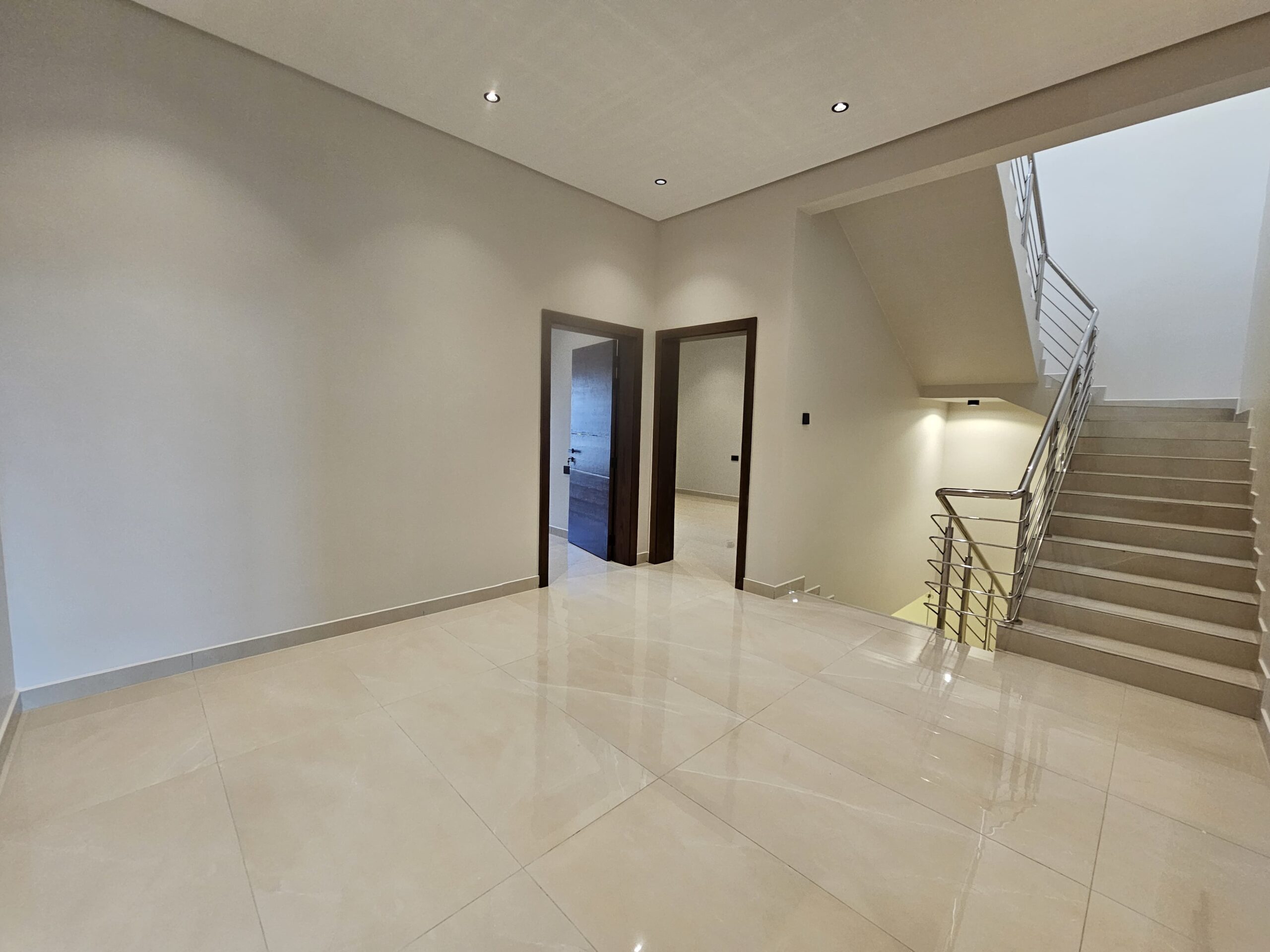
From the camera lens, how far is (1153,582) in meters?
3.26

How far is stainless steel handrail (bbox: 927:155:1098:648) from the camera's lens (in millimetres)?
3338

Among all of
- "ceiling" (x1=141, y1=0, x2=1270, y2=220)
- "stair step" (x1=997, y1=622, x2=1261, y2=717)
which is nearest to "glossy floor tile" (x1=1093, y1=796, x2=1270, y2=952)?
"stair step" (x1=997, y1=622, x2=1261, y2=717)

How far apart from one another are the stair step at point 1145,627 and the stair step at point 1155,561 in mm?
328

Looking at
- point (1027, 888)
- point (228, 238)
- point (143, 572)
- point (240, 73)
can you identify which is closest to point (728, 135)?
point (240, 73)

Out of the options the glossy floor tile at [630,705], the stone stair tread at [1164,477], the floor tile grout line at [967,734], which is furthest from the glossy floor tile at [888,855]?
the stone stair tread at [1164,477]

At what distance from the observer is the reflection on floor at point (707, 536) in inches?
199

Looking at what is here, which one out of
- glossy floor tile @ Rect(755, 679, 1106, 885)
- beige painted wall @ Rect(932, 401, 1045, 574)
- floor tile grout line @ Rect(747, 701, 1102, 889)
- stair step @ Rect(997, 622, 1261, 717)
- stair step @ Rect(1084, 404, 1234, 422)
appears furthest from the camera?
beige painted wall @ Rect(932, 401, 1045, 574)

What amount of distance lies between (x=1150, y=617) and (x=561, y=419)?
5.18m

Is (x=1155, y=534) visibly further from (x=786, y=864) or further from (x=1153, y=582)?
(x=786, y=864)

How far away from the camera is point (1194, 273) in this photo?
197 inches

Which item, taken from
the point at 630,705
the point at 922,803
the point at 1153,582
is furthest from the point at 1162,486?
the point at 630,705

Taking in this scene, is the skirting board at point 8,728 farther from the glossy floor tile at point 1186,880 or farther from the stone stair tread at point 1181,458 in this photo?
the stone stair tread at point 1181,458

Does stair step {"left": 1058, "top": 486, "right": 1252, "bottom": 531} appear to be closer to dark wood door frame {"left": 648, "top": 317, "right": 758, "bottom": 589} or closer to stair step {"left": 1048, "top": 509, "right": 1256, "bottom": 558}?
stair step {"left": 1048, "top": 509, "right": 1256, "bottom": 558}

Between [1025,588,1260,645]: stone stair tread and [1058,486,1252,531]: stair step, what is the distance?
94 centimetres
